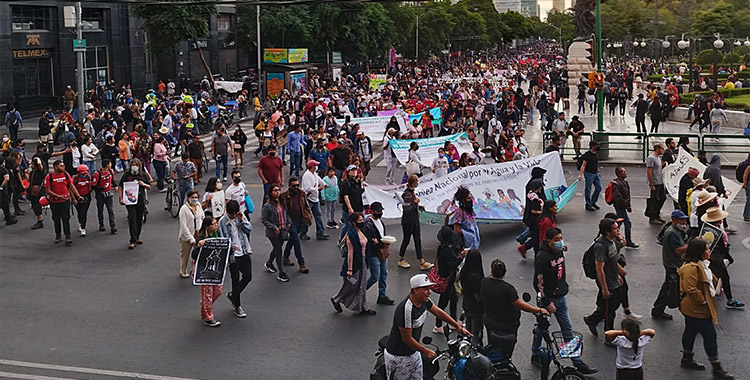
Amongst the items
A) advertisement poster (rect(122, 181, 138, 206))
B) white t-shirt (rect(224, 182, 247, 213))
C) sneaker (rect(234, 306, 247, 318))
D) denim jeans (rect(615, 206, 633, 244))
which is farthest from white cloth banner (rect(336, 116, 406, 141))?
sneaker (rect(234, 306, 247, 318))

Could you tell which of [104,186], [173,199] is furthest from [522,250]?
[173,199]

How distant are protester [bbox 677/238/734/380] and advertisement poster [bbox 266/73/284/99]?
40258 millimetres

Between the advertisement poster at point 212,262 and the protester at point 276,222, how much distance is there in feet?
6.00

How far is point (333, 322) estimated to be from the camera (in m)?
11.4

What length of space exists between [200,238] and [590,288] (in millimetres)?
5418

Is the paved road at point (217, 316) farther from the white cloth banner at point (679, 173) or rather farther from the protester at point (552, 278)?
the white cloth banner at point (679, 173)

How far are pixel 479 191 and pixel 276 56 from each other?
124 feet

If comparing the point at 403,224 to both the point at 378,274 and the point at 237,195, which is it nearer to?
the point at 378,274

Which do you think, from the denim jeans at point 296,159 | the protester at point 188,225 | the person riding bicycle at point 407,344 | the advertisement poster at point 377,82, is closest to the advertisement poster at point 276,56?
the advertisement poster at point 377,82

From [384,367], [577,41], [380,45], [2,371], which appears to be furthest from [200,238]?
[380,45]

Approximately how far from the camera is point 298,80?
165 feet

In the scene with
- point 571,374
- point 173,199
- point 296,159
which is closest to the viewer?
point 571,374

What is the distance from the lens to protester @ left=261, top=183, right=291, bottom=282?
13062 mm

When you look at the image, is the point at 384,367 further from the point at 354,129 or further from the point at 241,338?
the point at 354,129
